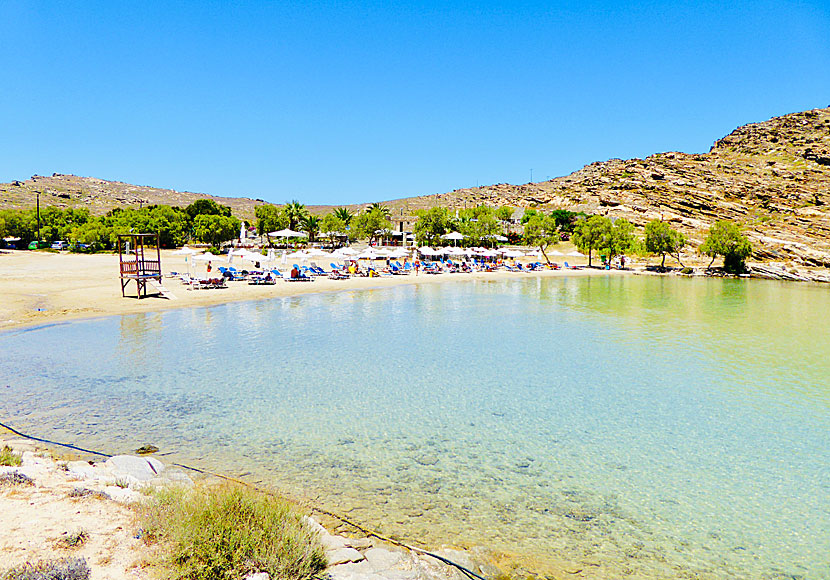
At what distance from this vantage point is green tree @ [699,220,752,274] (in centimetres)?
4475

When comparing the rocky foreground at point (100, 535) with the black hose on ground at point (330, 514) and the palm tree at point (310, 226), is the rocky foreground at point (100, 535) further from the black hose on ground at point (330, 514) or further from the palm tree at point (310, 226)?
the palm tree at point (310, 226)

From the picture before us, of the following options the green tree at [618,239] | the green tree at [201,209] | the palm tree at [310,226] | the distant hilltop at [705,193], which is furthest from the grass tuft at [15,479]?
the green tree at [201,209]

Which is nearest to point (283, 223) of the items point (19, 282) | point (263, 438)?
point (19, 282)

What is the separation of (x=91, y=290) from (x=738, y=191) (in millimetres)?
92921

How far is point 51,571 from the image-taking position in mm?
3213

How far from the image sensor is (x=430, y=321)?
1942 cm

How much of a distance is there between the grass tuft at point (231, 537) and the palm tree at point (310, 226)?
62.6 meters

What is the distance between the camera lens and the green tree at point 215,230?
173ft

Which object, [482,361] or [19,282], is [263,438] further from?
[19,282]

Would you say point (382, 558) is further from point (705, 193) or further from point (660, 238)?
point (705, 193)

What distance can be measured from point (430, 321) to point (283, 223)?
5110cm

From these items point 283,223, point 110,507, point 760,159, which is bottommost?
point 110,507

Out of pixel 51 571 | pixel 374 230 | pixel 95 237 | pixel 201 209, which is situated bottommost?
pixel 51 571

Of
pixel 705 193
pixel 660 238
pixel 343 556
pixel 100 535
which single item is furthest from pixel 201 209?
pixel 705 193
